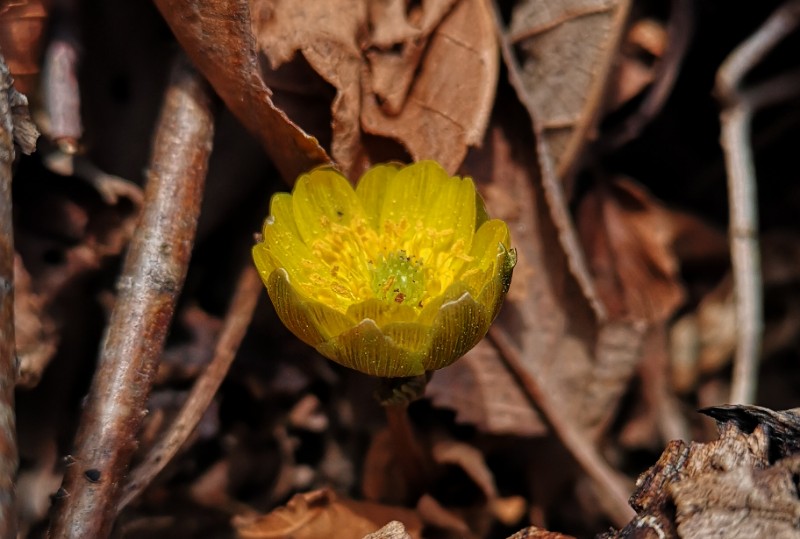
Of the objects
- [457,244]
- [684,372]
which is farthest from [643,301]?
[457,244]

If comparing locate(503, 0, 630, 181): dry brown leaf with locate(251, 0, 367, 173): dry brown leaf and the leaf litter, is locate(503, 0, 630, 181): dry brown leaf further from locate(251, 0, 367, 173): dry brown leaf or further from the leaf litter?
locate(251, 0, 367, 173): dry brown leaf

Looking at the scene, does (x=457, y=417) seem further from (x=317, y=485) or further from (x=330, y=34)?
(x=330, y=34)

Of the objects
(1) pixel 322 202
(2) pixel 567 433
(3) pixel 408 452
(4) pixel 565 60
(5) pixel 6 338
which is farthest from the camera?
(4) pixel 565 60

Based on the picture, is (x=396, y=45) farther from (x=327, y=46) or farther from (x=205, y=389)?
(x=205, y=389)

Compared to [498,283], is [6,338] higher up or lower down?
lower down

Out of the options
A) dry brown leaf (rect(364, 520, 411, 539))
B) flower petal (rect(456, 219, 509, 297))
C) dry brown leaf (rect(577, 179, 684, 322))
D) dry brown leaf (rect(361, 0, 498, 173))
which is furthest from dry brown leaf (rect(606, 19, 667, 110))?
dry brown leaf (rect(364, 520, 411, 539))

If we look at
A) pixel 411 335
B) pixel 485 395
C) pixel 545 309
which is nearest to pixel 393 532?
pixel 411 335
